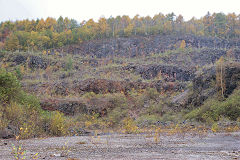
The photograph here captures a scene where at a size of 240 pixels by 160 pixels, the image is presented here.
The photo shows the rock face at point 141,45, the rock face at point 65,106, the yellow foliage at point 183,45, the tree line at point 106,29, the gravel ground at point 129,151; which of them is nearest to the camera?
the gravel ground at point 129,151

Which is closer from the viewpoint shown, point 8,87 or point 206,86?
point 8,87

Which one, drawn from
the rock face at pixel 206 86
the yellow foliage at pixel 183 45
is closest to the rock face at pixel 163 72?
the rock face at pixel 206 86

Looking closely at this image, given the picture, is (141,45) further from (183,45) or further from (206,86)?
(206,86)

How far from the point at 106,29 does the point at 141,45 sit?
59.8ft

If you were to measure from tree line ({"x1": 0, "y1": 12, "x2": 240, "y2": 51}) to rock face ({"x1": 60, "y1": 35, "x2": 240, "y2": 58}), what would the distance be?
537cm

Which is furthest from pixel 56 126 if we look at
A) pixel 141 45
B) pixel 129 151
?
pixel 141 45

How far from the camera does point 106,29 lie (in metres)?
82.8

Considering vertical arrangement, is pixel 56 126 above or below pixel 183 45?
below

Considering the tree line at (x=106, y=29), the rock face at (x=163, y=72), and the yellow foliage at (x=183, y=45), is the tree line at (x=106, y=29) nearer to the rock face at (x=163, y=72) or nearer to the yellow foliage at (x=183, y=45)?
the yellow foliage at (x=183, y=45)

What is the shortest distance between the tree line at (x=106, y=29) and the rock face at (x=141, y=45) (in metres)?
5.37

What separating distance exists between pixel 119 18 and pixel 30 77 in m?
58.6

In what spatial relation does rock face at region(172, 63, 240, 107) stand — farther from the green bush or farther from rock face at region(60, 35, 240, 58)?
rock face at region(60, 35, 240, 58)

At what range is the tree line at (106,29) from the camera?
2886 inches

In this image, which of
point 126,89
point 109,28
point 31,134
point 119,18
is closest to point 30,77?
point 126,89
